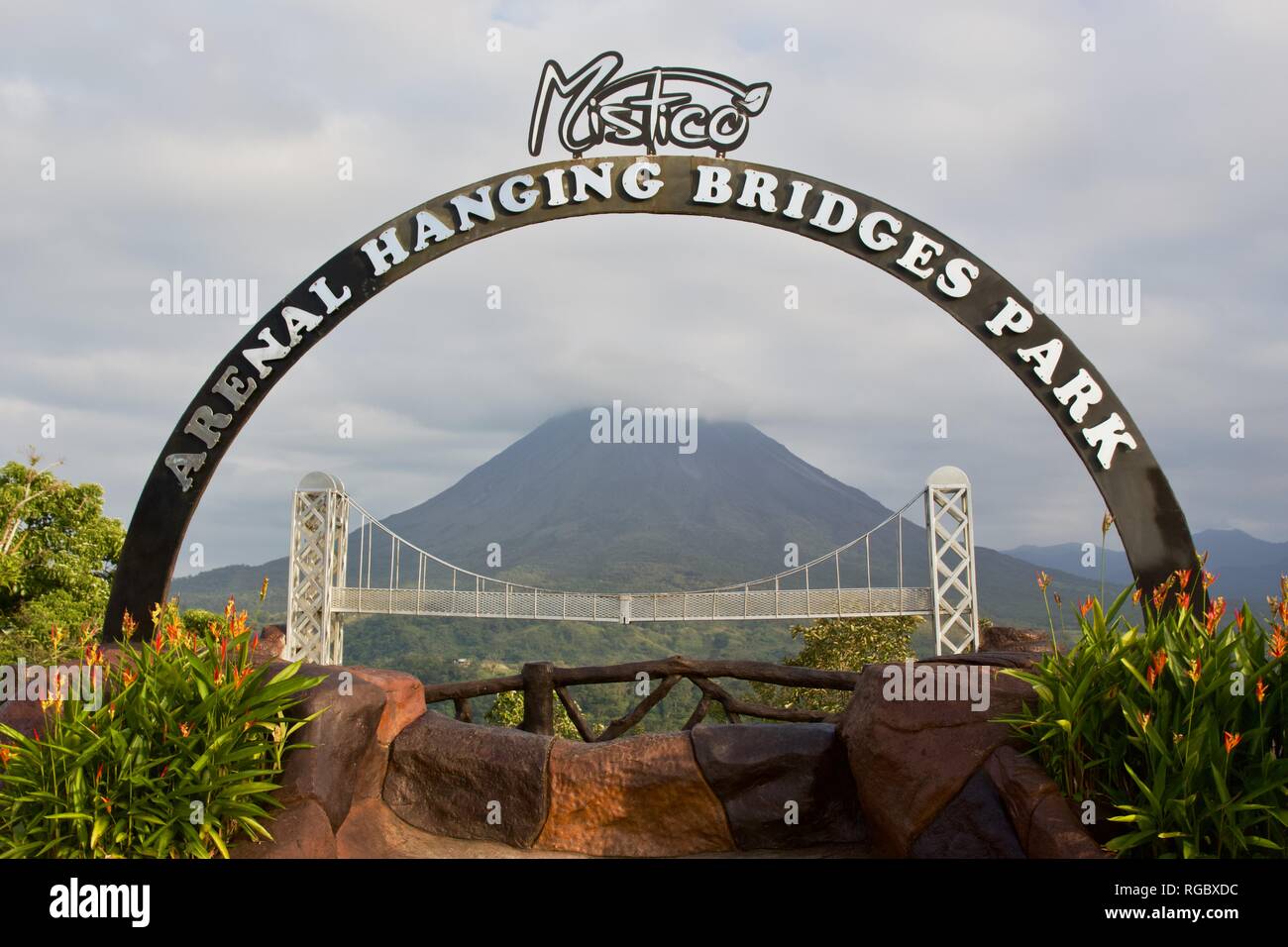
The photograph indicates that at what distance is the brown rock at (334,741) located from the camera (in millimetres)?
5539

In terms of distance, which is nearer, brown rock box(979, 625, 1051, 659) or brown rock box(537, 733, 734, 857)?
brown rock box(537, 733, 734, 857)

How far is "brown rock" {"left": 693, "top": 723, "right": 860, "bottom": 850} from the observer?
621 cm

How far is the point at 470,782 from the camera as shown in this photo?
20.8 ft

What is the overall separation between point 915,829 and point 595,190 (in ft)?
18.4

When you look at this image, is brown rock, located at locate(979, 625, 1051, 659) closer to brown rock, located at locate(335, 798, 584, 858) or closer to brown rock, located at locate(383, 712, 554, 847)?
brown rock, located at locate(383, 712, 554, 847)

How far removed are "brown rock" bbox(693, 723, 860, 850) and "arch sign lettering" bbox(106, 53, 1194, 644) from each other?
3820mm

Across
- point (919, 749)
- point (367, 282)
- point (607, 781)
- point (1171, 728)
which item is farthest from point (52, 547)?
point (1171, 728)

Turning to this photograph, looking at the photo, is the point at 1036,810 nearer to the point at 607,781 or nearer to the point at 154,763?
the point at 607,781
